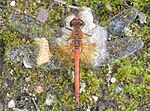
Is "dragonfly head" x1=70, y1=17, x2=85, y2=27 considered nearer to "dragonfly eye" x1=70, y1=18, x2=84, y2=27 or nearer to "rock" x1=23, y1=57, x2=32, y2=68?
"dragonfly eye" x1=70, y1=18, x2=84, y2=27

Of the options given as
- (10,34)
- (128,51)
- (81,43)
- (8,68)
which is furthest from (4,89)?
(128,51)

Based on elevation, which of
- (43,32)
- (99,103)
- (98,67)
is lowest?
(99,103)

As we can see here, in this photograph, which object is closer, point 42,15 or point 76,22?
point 76,22

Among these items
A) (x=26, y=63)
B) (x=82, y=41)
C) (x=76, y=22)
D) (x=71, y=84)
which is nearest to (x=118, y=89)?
(x=71, y=84)

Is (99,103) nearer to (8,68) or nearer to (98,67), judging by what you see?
(98,67)

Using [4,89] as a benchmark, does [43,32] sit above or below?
above

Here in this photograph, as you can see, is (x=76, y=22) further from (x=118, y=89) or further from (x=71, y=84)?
(x=118, y=89)

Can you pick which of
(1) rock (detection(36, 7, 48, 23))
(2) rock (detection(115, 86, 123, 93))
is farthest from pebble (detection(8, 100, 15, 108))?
(2) rock (detection(115, 86, 123, 93))
